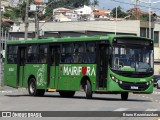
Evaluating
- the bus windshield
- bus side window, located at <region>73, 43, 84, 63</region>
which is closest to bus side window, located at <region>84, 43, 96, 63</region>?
bus side window, located at <region>73, 43, 84, 63</region>

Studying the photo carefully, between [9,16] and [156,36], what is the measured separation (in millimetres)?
75305

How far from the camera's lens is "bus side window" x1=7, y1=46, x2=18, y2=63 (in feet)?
114

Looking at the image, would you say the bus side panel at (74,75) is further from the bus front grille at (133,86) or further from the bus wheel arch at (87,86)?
the bus front grille at (133,86)

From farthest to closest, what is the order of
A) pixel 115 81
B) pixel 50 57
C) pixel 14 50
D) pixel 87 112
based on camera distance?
1. pixel 14 50
2. pixel 50 57
3. pixel 115 81
4. pixel 87 112

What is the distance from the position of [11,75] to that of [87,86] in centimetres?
751

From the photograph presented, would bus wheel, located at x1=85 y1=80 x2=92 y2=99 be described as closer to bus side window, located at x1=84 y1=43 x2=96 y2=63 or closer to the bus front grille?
bus side window, located at x1=84 y1=43 x2=96 y2=63

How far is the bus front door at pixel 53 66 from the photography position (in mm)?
31406

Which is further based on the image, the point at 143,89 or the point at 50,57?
the point at 50,57

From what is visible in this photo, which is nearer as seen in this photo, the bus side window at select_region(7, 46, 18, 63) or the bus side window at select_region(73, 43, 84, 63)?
the bus side window at select_region(73, 43, 84, 63)

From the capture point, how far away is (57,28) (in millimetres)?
103812

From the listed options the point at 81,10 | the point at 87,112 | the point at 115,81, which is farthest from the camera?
the point at 81,10

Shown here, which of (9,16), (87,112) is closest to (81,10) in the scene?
(9,16)

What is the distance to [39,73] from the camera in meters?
32.4

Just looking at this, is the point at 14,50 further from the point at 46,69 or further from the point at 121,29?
the point at 121,29
